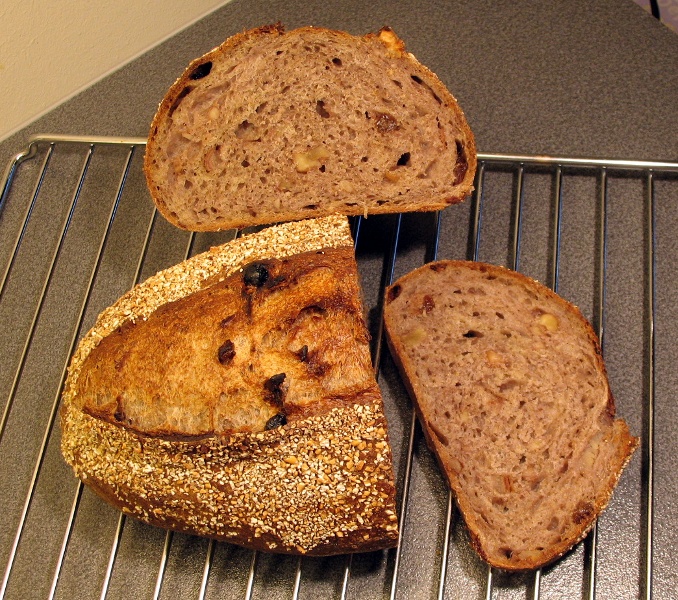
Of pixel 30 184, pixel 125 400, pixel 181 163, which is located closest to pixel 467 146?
pixel 181 163

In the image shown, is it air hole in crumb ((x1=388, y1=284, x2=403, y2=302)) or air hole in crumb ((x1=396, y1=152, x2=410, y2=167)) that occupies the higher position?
air hole in crumb ((x1=396, y1=152, x2=410, y2=167))

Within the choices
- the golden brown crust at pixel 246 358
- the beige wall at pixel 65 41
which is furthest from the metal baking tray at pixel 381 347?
the golden brown crust at pixel 246 358

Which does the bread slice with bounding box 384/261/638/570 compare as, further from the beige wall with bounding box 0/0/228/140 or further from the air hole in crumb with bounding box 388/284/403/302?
the beige wall with bounding box 0/0/228/140

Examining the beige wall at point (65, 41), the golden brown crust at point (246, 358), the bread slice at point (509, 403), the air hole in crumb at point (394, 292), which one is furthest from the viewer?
the beige wall at point (65, 41)

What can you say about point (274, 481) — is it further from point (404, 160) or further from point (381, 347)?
point (404, 160)

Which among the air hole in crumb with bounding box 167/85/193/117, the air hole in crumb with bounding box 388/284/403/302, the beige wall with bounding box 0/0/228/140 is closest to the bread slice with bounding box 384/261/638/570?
the air hole in crumb with bounding box 388/284/403/302

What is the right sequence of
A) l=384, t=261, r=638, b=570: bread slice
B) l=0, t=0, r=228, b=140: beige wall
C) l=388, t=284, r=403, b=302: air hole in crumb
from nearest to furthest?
1. l=384, t=261, r=638, b=570: bread slice
2. l=388, t=284, r=403, b=302: air hole in crumb
3. l=0, t=0, r=228, b=140: beige wall

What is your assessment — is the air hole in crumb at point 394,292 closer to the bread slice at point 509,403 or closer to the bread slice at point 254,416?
the bread slice at point 509,403
